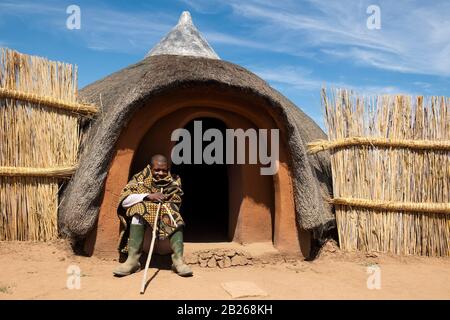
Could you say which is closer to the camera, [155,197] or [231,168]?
[155,197]

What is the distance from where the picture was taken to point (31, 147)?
5.17 meters

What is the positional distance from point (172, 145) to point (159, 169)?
1.72 ft

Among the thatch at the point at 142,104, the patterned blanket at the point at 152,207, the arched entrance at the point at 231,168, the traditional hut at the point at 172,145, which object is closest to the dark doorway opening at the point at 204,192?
the traditional hut at the point at 172,145

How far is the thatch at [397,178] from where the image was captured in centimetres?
549

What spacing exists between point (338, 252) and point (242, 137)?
2.25m

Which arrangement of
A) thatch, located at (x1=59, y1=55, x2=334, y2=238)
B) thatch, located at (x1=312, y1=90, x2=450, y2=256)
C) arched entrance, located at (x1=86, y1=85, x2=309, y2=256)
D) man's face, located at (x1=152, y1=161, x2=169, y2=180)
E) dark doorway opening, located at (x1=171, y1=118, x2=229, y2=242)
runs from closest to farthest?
thatch, located at (x1=59, y1=55, x2=334, y2=238) < man's face, located at (x1=152, y1=161, x2=169, y2=180) < arched entrance, located at (x1=86, y1=85, x2=309, y2=256) < thatch, located at (x1=312, y1=90, x2=450, y2=256) < dark doorway opening, located at (x1=171, y1=118, x2=229, y2=242)

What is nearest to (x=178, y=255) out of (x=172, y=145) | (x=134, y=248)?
(x=134, y=248)

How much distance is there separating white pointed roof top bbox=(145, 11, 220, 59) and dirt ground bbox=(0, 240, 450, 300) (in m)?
4.30

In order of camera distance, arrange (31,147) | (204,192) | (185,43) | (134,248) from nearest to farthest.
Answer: (134,248) → (31,147) → (185,43) → (204,192)

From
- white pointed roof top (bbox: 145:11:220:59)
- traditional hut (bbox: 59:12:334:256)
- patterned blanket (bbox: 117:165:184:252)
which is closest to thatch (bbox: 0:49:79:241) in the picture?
traditional hut (bbox: 59:12:334:256)

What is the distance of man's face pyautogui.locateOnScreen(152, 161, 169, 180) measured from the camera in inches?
178

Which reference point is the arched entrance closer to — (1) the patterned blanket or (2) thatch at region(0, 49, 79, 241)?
(1) the patterned blanket

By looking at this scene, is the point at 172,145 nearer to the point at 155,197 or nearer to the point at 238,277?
the point at 155,197

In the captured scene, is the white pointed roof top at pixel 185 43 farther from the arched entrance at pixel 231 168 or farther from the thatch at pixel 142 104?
the arched entrance at pixel 231 168
